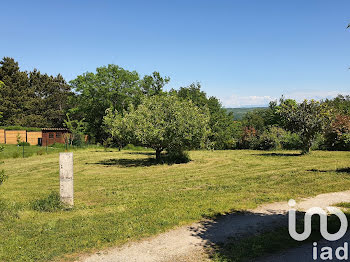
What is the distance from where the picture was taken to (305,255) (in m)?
5.62

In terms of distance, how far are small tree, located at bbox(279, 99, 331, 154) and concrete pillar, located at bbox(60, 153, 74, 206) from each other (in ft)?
68.2

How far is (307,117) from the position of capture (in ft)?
79.5

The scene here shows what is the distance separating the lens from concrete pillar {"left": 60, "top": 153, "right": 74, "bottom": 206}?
955 centimetres

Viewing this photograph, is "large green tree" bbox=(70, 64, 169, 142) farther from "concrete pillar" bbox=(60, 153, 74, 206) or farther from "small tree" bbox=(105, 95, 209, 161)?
"concrete pillar" bbox=(60, 153, 74, 206)

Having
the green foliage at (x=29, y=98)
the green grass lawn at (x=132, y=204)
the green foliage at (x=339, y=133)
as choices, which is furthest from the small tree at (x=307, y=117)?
the green foliage at (x=29, y=98)

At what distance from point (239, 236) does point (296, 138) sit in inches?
1122

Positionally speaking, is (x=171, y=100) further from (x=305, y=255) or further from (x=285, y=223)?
(x=305, y=255)

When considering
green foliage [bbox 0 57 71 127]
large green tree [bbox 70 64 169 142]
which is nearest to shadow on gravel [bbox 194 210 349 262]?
large green tree [bbox 70 64 169 142]

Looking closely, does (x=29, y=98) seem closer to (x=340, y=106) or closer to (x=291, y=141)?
(x=291, y=141)

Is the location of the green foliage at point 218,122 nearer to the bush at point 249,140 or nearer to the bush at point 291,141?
the bush at point 249,140

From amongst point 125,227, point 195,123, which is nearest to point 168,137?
point 195,123

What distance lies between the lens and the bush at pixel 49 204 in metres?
9.17

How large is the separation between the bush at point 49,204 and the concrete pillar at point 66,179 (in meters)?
0.22

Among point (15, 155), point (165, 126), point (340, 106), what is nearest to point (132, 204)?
point (165, 126)
